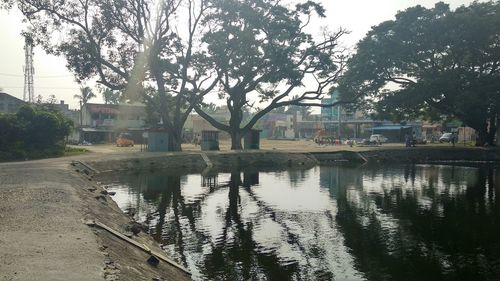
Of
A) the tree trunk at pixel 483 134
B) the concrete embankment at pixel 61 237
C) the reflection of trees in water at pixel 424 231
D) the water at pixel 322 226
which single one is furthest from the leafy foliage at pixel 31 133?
the tree trunk at pixel 483 134

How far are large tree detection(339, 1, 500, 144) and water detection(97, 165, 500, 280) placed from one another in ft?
76.7

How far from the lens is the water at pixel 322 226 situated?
1292 centimetres

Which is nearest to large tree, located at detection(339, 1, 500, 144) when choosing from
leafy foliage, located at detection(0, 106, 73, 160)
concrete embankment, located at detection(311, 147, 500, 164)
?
concrete embankment, located at detection(311, 147, 500, 164)

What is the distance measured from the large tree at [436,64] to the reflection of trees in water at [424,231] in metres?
27.1

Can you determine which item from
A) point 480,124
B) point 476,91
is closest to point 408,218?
point 476,91

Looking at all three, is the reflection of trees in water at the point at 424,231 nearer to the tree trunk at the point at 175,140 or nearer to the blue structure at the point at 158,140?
the tree trunk at the point at 175,140

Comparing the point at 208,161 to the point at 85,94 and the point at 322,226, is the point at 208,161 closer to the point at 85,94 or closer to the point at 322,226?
the point at 322,226

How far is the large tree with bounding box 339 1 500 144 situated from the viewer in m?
53.9

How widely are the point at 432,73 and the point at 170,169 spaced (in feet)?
123

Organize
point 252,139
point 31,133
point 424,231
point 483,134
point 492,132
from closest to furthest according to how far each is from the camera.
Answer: point 424,231 < point 31,133 < point 252,139 < point 483,134 < point 492,132

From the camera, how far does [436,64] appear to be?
192ft

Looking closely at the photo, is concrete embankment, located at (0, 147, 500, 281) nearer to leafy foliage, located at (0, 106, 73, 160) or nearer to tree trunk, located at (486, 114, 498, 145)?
leafy foliage, located at (0, 106, 73, 160)

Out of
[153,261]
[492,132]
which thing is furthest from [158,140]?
[492,132]

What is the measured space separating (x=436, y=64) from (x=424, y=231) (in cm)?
4681
